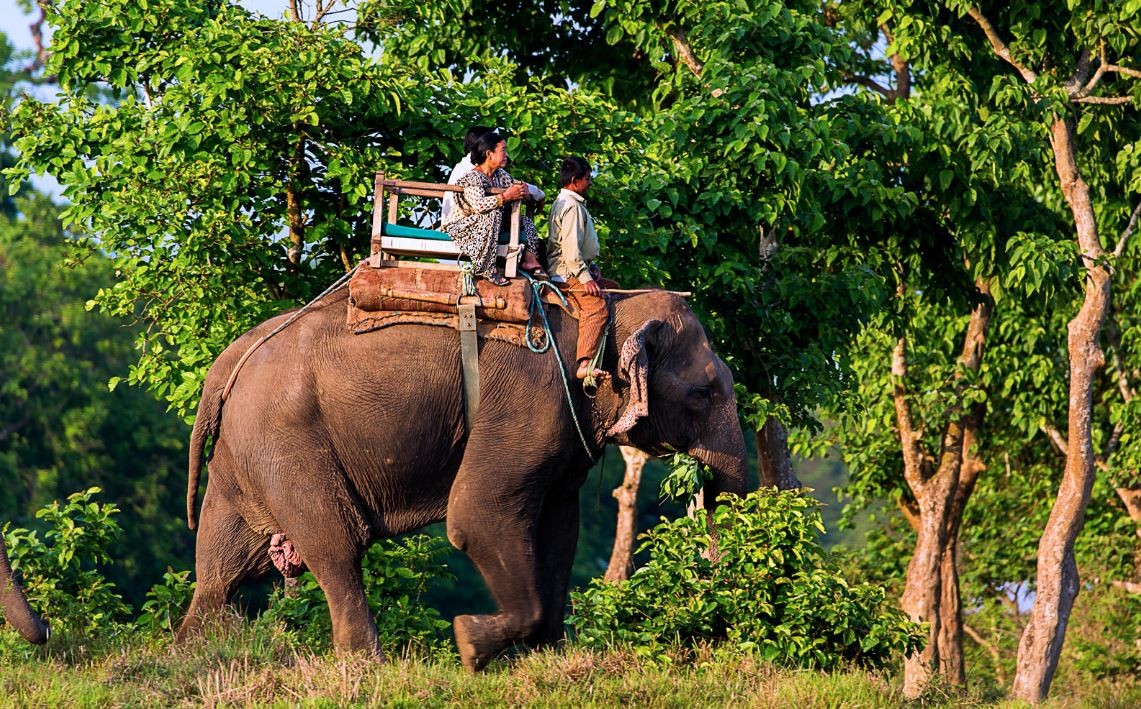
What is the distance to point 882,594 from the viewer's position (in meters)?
9.88

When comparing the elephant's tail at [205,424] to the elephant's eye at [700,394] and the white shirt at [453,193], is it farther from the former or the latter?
the elephant's eye at [700,394]

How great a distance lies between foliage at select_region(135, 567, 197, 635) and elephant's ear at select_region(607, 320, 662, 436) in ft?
10.4

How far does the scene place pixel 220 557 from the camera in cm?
988

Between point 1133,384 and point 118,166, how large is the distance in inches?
455

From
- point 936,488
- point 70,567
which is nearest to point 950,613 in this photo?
point 936,488

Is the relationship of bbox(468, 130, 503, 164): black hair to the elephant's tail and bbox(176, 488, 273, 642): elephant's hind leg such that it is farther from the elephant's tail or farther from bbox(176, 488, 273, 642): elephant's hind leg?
bbox(176, 488, 273, 642): elephant's hind leg

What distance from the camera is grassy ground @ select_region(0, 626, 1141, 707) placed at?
26.5 feet

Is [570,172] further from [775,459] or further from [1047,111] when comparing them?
[1047,111]

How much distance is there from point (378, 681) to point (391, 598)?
3.59 metres

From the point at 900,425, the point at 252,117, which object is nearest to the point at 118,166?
the point at 252,117

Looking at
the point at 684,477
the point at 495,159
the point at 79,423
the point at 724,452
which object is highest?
the point at 495,159

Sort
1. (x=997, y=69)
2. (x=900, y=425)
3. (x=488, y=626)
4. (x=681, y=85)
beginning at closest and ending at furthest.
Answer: (x=488, y=626)
(x=681, y=85)
(x=997, y=69)
(x=900, y=425)

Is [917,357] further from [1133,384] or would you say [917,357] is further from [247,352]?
[247,352]

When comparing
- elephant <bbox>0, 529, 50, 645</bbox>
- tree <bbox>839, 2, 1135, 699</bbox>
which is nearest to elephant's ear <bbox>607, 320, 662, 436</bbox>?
elephant <bbox>0, 529, 50, 645</bbox>
